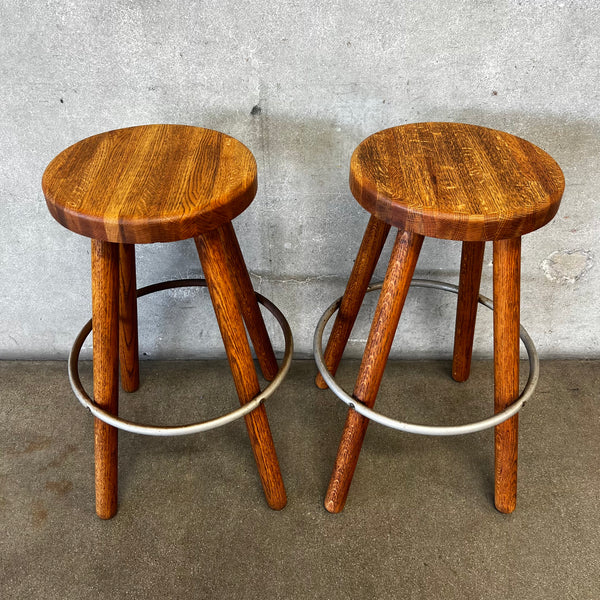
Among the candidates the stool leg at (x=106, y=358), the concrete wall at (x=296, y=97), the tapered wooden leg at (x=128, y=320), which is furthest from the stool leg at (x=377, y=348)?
the tapered wooden leg at (x=128, y=320)

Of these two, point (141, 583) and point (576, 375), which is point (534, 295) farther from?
point (141, 583)

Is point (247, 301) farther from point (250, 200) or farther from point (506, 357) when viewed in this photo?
point (506, 357)

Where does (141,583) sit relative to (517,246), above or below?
below

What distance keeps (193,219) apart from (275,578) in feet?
3.69

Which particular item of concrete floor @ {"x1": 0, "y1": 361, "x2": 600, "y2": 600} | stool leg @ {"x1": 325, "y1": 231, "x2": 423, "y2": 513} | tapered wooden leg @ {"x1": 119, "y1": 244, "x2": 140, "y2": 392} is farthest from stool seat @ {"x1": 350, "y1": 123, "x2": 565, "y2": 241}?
concrete floor @ {"x1": 0, "y1": 361, "x2": 600, "y2": 600}

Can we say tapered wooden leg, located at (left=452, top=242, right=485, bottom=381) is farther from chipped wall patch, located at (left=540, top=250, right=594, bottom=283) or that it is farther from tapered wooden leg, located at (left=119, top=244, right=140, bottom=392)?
tapered wooden leg, located at (left=119, top=244, right=140, bottom=392)

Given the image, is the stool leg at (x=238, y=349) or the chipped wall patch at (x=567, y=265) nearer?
the stool leg at (x=238, y=349)

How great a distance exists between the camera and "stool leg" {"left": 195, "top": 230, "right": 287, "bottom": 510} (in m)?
1.39

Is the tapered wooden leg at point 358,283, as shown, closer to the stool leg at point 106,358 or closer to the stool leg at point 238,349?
the stool leg at point 238,349

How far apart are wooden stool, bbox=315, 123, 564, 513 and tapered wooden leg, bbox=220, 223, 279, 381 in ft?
0.84

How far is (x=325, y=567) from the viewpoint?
164 cm

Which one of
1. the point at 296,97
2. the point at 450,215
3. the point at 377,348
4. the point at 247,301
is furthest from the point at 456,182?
the point at 247,301

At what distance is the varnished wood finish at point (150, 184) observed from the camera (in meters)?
1.21

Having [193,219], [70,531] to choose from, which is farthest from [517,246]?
[70,531]
